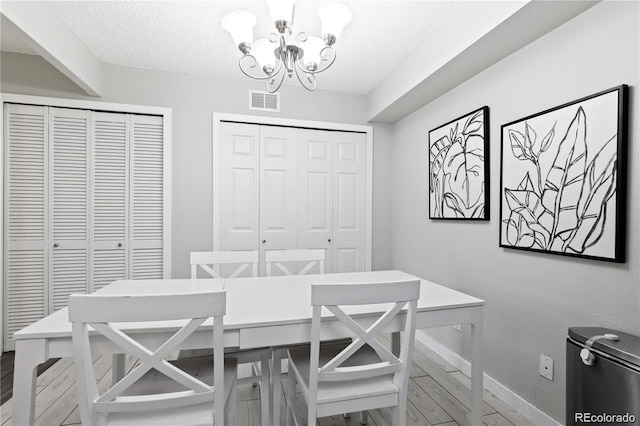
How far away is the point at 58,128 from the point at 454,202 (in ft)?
11.2

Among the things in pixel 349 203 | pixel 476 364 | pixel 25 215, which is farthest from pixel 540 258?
pixel 25 215

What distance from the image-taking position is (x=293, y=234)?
10.6 feet

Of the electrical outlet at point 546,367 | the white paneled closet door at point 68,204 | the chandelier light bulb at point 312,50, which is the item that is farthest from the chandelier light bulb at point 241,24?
the electrical outlet at point 546,367

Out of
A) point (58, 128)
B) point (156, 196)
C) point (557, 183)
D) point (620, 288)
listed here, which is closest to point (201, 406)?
point (620, 288)

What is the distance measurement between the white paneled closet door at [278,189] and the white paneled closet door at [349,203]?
0.46 metres

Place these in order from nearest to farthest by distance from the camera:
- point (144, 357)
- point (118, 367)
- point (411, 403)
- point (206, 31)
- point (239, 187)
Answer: point (144, 357), point (118, 367), point (411, 403), point (206, 31), point (239, 187)

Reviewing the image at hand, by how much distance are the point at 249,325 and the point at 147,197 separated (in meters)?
2.18

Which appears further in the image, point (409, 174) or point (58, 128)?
point (409, 174)

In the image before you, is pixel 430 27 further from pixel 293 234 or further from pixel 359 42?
pixel 293 234

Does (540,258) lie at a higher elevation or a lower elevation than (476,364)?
higher

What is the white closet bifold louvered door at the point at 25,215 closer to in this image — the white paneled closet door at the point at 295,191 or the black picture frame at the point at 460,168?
the white paneled closet door at the point at 295,191

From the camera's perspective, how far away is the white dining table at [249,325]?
1.14 meters

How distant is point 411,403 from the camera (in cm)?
193

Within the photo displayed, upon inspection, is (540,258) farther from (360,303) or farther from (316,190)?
(316,190)
